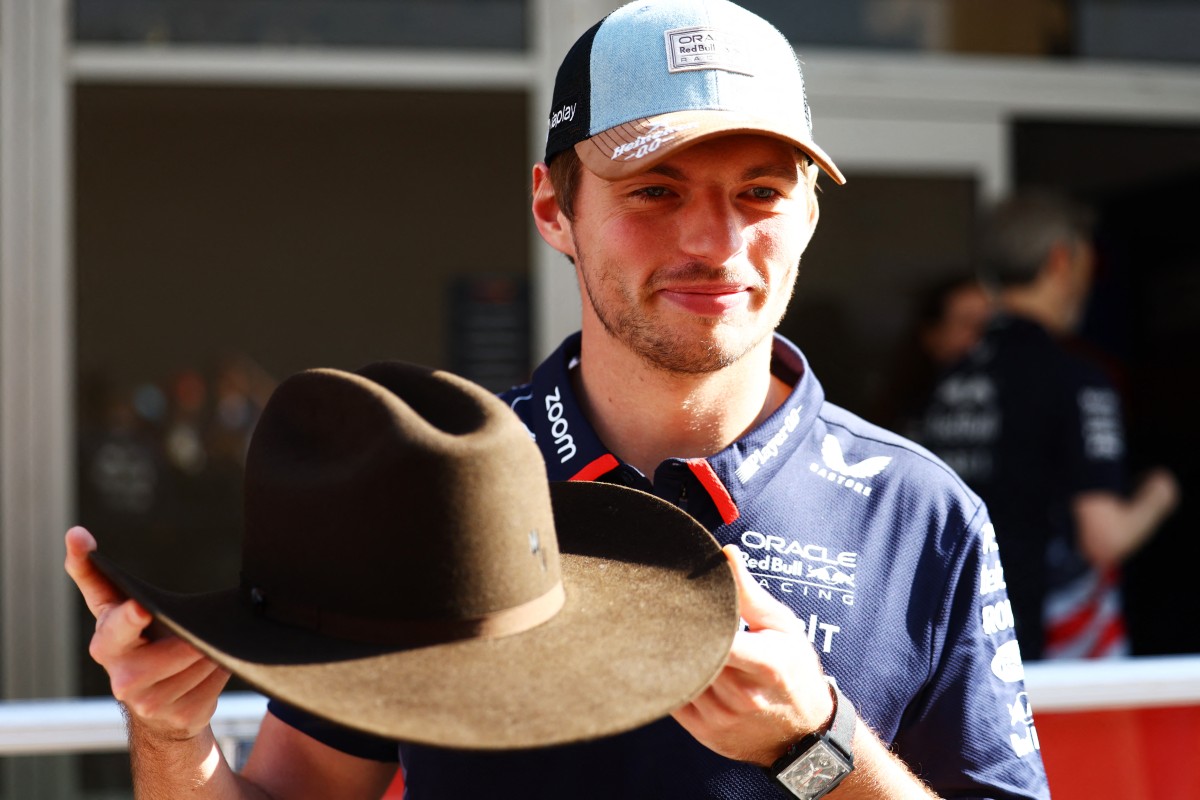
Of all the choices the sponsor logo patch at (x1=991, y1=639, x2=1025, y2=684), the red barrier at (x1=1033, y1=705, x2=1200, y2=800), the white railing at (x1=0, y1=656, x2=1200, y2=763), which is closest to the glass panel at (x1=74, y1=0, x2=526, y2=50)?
the white railing at (x1=0, y1=656, x2=1200, y2=763)

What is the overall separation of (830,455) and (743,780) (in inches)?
18.1

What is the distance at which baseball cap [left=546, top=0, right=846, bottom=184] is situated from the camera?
5.21 ft

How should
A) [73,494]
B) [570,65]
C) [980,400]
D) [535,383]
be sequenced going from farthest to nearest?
[73,494]
[980,400]
[535,383]
[570,65]

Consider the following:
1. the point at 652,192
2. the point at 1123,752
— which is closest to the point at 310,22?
the point at 652,192

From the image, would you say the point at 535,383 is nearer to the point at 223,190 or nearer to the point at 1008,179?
the point at 223,190

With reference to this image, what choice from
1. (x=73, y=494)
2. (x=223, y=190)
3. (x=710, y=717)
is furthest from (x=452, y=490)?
(x=223, y=190)

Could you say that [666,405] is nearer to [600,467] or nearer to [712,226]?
[600,467]

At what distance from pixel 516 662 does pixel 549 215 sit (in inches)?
33.0

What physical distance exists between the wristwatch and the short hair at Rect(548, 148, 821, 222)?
2.34ft

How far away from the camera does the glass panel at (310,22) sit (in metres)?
4.46

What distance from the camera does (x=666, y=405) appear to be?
1742 millimetres

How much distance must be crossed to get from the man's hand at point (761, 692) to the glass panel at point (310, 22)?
3.63 meters

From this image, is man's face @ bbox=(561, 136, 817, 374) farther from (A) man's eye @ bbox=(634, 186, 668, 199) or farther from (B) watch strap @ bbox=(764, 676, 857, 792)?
(B) watch strap @ bbox=(764, 676, 857, 792)

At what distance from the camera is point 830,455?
1.78 m
